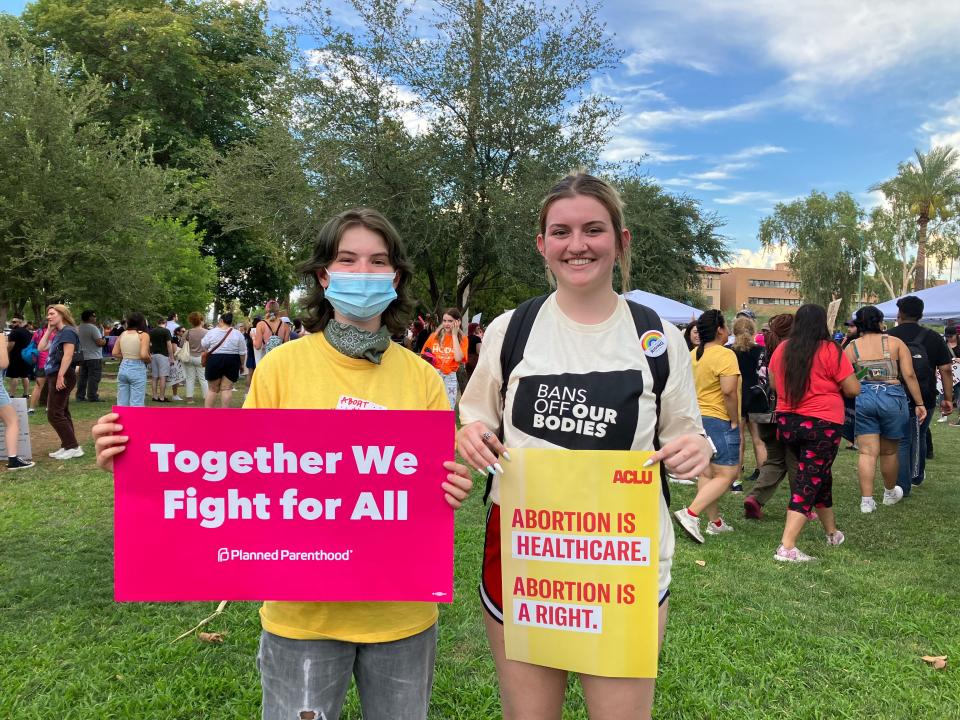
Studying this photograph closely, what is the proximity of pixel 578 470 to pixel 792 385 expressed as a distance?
4.62m

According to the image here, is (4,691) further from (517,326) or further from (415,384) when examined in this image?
(517,326)

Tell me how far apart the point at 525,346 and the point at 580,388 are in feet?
0.71

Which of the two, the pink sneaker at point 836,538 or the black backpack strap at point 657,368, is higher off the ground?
the black backpack strap at point 657,368

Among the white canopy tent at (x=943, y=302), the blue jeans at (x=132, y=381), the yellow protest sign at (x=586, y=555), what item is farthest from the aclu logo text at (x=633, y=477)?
the white canopy tent at (x=943, y=302)

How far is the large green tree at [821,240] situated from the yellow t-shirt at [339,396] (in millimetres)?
57691

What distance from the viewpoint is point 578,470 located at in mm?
1864

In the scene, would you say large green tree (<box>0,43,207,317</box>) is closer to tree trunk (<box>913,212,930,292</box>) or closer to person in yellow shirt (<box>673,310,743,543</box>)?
person in yellow shirt (<box>673,310,743,543</box>)

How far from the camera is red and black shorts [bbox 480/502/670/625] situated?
2.04m

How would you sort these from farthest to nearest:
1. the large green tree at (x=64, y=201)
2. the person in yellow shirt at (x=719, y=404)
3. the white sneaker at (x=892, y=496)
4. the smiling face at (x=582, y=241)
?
the large green tree at (x=64, y=201), the white sneaker at (x=892, y=496), the person in yellow shirt at (x=719, y=404), the smiling face at (x=582, y=241)

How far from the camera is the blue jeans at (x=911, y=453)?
741 centimetres

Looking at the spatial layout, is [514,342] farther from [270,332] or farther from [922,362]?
[270,332]

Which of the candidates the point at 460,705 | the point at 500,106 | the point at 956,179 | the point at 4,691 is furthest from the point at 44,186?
the point at 956,179

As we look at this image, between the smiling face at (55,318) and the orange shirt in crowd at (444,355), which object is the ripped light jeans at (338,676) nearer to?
the orange shirt in crowd at (444,355)

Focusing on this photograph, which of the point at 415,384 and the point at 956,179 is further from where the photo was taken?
the point at 956,179
